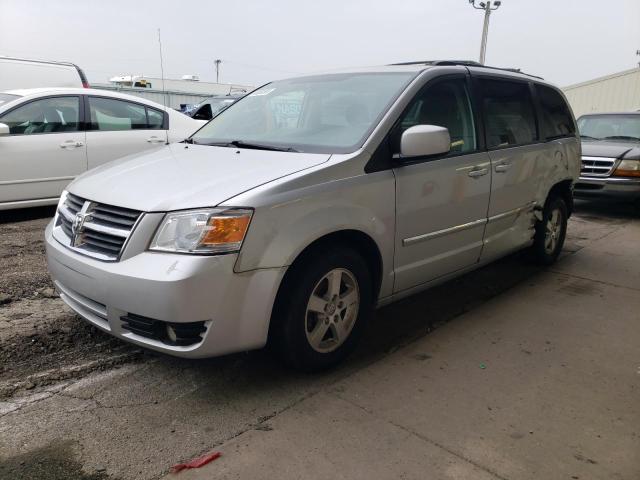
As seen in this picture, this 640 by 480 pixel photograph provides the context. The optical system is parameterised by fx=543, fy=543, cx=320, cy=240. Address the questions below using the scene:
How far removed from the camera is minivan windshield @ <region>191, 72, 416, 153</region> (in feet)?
10.8

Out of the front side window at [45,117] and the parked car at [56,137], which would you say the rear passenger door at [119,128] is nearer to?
the parked car at [56,137]

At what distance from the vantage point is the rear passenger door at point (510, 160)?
411cm

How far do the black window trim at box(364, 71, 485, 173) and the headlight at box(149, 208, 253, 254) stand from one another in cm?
90

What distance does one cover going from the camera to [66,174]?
6145 mm

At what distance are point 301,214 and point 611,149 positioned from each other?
7511 millimetres

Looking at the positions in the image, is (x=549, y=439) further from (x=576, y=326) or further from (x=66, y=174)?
(x=66, y=174)

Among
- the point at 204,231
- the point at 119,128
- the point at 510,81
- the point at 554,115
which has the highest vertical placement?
the point at 510,81

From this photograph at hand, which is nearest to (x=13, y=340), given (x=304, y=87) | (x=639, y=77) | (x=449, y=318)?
(x=304, y=87)

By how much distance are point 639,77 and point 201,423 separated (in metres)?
24.3

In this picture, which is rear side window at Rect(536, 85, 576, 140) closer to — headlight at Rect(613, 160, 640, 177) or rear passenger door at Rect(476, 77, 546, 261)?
rear passenger door at Rect(476, 77, 546, 261)

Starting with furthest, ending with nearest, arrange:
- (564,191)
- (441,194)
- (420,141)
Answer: (564,191) < (441,194) < (420,141)

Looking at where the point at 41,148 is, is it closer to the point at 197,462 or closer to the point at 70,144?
the point at 70,144

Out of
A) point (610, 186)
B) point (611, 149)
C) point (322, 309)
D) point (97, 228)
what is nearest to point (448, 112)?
point (322, 309)

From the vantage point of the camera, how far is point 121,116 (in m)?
6.77
